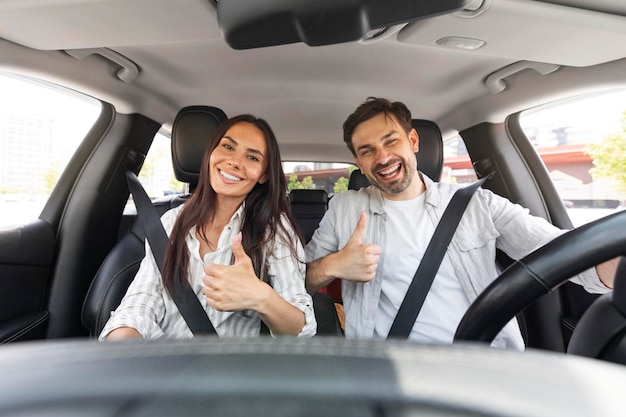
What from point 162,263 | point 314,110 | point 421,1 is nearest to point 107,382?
point 421,1

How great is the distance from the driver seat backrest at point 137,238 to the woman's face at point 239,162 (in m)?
0.38

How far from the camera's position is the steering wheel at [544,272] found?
64cm

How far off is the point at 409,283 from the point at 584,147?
42.9 inches

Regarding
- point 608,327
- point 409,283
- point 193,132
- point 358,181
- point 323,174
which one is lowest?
point 409,283

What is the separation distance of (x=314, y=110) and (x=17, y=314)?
203cm

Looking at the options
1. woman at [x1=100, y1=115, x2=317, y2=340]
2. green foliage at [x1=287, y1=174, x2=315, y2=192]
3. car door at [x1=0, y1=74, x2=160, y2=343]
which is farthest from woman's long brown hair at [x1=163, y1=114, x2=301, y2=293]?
green foliage at [x1=287, y1=174, x2=315, y2=192]

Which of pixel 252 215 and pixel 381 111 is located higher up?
pixel 381 111

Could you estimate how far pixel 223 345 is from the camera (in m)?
0.42

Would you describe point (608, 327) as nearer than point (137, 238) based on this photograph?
Yes

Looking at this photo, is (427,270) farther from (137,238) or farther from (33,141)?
(33,141)

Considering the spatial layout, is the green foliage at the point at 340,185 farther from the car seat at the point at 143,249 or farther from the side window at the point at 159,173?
the car seat at the point at 143,249

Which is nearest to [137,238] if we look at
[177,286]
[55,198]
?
[55,198]

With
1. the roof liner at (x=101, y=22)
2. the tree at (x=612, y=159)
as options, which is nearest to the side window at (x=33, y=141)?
the roof liner at (x=101, y=22)

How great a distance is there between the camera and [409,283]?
161 centimetres
